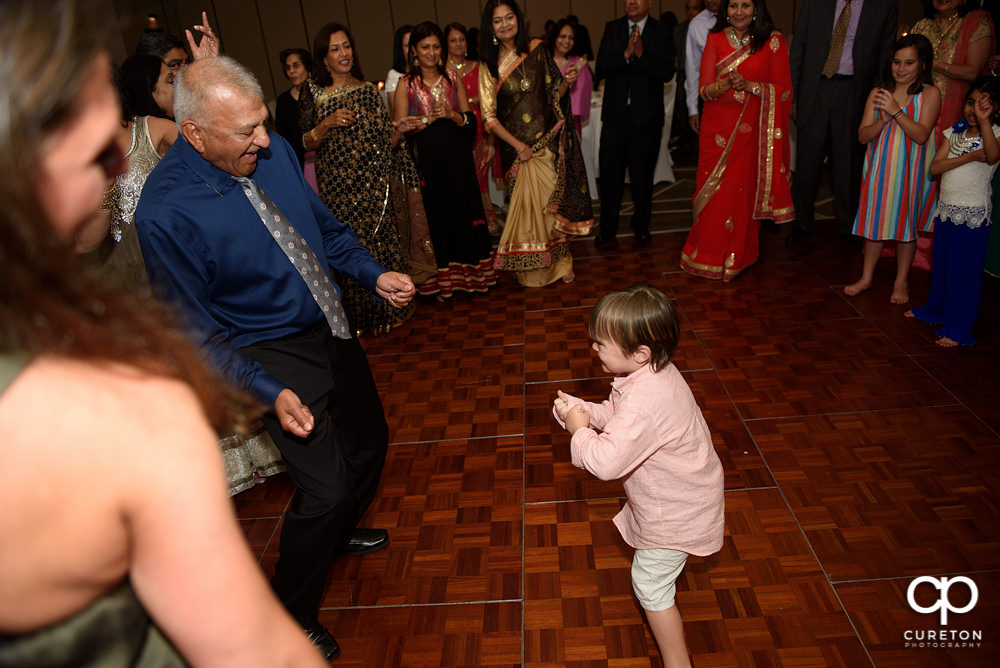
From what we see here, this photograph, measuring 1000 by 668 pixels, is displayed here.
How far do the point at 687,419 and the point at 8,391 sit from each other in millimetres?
1357

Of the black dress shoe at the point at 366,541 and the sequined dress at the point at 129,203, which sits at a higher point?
the sequined dress at the point at 129,203

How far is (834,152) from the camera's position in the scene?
446cm

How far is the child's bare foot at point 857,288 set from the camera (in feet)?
12.1

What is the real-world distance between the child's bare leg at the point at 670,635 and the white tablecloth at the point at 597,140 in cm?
480

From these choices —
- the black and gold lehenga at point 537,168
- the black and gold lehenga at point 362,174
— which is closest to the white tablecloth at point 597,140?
the black and gold lehenga at point 537,168

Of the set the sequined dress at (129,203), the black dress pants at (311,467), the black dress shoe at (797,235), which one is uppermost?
the sequined dress at (129,203)

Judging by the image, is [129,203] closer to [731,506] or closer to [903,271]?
[731,506]

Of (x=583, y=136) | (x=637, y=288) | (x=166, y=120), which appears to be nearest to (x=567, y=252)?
(x=583, y=136)

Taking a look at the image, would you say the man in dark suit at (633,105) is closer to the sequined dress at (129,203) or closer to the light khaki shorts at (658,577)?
the sequined dress at (129,203)

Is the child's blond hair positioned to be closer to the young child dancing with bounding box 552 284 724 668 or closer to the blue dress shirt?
the young child dancing with bounding box 552 284 724 668

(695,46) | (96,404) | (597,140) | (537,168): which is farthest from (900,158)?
(96,404)

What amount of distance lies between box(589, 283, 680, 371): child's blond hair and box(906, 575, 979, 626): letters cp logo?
3.32ft

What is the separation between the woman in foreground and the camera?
424 mm

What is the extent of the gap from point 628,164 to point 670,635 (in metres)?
3.83
